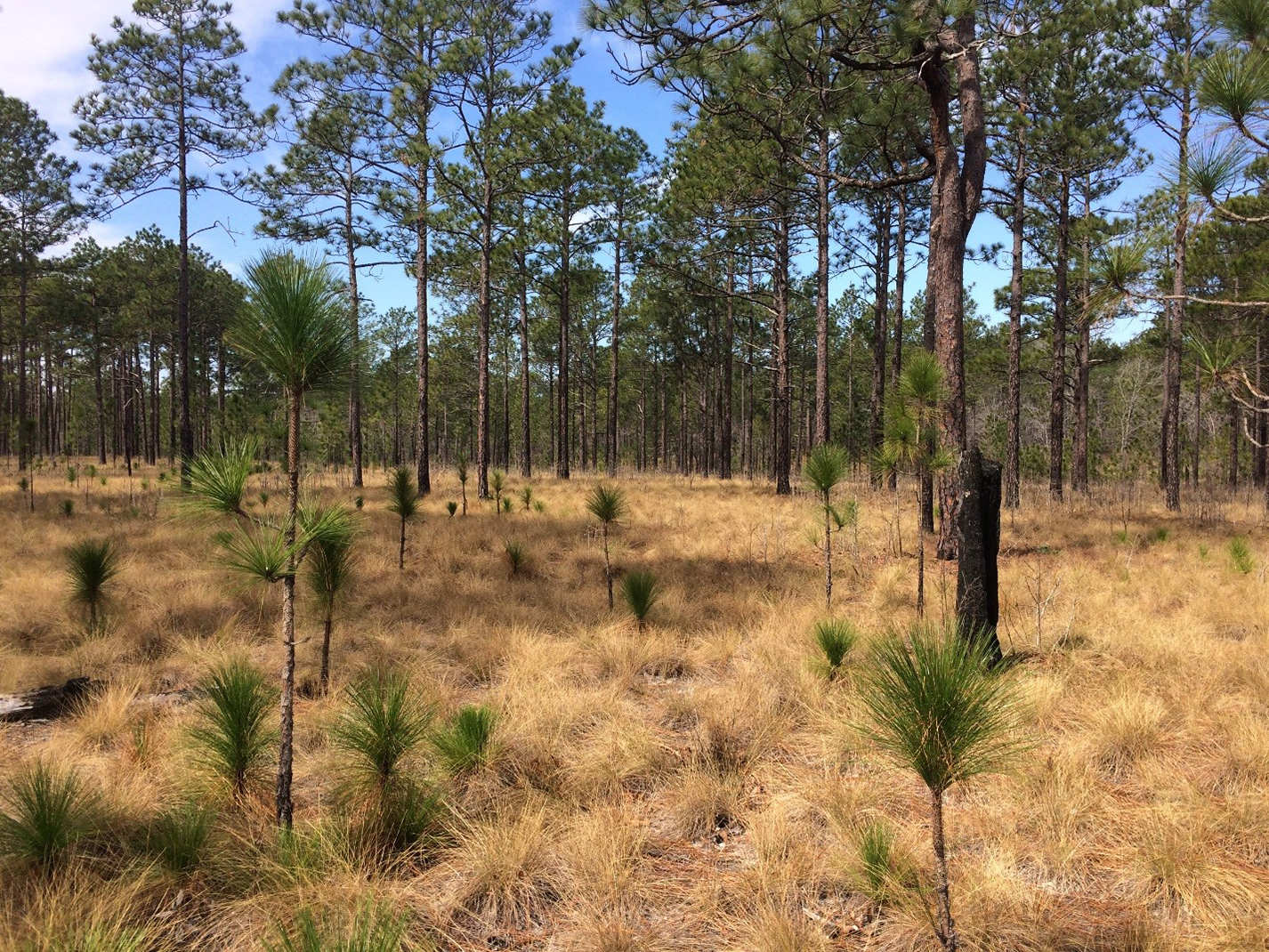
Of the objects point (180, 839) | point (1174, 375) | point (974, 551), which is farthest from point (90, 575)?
point (1174, 375)

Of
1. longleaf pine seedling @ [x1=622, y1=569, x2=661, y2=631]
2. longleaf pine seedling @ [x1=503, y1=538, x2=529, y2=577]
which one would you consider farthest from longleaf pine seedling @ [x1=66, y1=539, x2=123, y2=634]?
longleaf pine seedling @ [x1=622, y1=569, x2=661, y2=631]

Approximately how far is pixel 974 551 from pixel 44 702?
→ 21.8 ft

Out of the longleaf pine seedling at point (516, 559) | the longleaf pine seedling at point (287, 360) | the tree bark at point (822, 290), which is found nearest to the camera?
the longleaf pine seedling at point (287, 360)

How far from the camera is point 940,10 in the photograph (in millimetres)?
4965

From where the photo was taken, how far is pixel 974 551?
4598mm

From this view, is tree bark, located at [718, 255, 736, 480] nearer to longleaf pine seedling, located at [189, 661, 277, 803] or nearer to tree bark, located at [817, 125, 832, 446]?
tree bark, located at [817, 125, 832, 446]

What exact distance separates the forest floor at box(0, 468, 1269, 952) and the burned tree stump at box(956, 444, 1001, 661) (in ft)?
1.52

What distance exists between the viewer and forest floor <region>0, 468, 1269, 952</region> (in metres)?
2.14

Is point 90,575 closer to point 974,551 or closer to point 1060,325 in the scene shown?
point 974,551

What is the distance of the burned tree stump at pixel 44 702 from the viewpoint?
3.85 metres

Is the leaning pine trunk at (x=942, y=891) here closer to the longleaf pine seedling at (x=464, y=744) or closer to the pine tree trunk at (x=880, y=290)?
the longleaf pine seedling at (x=464, y=744)

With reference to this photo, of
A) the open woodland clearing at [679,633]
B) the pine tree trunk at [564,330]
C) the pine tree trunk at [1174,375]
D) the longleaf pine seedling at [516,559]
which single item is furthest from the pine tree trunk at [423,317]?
the pine tree trunk at [1174,375]

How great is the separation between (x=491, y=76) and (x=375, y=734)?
45.5 ft

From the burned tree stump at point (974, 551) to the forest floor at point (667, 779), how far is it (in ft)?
1.52
